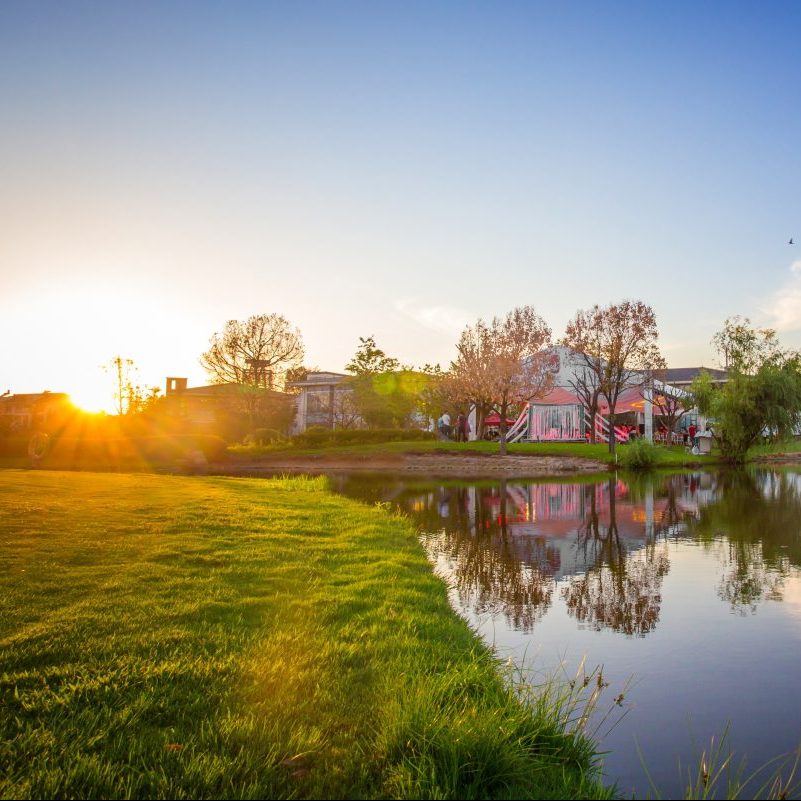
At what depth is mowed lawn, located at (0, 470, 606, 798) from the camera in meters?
3.21

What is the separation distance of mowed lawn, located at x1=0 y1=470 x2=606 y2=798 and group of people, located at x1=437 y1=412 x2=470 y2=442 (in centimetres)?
4039

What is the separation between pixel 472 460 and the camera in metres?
35.9

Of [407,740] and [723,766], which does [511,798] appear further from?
[723,766]

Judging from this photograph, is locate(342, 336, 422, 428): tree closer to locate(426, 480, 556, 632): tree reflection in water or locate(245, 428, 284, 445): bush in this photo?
locate(245, 428, 284, 445): bush

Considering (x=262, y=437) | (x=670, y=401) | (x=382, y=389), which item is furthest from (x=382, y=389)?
(x=670, y=401)

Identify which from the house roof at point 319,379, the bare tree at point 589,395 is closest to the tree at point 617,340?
the bare tree at point 589,395

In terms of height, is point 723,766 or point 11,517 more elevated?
point 11,517

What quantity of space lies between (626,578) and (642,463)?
26724 mm

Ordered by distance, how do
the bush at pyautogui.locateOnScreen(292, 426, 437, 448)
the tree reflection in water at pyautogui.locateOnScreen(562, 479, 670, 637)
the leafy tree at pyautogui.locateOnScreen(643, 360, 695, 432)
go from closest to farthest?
the tree reflection in water at pyautogui.locateOnScreen(562, 479, 670, 637) → the bush at pyautogui.locateOnScreen(292, 426, 437, 448) → the leafy tree at pyautogui.locateOnScreen(643, 360, 695, 432)

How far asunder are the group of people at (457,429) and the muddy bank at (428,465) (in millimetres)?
11494

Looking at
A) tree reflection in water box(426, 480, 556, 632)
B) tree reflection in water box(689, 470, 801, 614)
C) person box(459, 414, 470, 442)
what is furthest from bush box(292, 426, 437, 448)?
tree reflection in water box(426, 480, 556, 632)

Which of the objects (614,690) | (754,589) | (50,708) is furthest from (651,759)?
(754,589)

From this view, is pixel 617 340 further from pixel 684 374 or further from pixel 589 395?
pixel 684 374

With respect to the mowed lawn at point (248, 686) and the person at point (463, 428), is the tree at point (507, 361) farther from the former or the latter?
the mowed lawn at point (248, 686)
